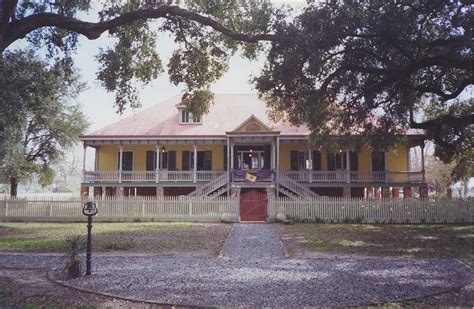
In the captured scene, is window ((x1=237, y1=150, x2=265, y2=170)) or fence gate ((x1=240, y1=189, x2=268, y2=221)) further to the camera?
window ((x1=237, y1=150, x2=265, y2=170))

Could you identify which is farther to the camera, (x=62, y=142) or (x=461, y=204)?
(x=62, y=142)

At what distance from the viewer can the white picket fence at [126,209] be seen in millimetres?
22828

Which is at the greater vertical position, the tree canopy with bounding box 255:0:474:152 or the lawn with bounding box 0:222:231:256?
the tree canopy with bounding box 255:0:474:152

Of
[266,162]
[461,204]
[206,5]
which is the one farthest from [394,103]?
[266,162]

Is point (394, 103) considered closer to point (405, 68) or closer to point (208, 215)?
point (405, 68)

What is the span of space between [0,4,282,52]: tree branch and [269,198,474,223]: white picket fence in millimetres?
Answer: 12477

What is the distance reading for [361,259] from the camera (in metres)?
10.8

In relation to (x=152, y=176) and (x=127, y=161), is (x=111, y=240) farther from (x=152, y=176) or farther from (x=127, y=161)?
(x=127, y=161)

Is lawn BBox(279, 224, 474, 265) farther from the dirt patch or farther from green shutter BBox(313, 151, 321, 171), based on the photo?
green shutter BBox(313, 151, 321, 171)

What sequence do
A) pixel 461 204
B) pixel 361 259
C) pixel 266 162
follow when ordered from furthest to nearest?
pixel 266 162 → pixel 461 204 → pixel 361 259

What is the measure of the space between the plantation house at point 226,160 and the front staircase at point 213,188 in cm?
7

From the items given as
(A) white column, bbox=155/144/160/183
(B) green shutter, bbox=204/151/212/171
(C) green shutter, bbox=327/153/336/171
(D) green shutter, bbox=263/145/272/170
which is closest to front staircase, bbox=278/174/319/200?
(D) green shutter, bbox=263/145/272/170

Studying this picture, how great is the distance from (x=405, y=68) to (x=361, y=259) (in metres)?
6.40

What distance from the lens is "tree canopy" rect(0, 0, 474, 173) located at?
39.8 ft
